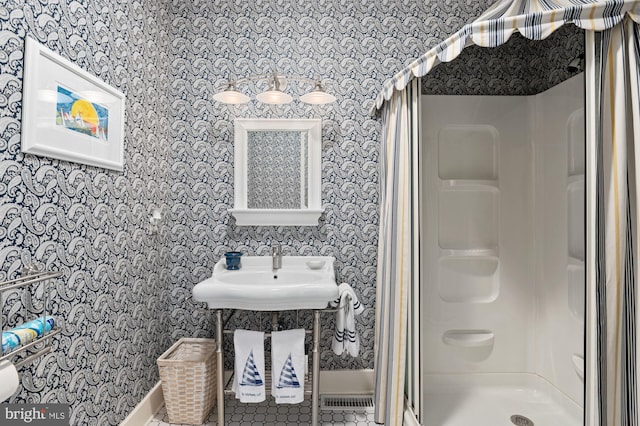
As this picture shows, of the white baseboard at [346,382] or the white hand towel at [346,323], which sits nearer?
the white hand towel at [346,323]

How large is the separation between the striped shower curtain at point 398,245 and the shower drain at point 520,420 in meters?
0.71

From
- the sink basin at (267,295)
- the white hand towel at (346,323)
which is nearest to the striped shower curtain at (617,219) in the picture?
the sink basin at (267,295)

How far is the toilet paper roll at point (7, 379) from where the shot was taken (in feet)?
3.19

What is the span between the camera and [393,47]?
2.42 m

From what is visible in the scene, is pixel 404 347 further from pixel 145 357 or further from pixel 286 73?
pixel 286 73

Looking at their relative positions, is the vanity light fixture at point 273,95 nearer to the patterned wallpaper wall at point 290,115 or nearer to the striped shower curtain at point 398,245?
the patterned wallpaper wall at point 290,115

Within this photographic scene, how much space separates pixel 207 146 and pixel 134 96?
1.75 feet

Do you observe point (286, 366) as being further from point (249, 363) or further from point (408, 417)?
point (408, 417)

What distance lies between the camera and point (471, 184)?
242 cm

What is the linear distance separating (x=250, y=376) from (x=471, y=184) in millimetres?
1729

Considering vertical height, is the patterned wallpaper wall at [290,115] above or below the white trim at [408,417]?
above

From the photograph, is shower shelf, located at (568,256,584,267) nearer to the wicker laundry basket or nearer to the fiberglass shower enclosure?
the fiberglass shower enclosure

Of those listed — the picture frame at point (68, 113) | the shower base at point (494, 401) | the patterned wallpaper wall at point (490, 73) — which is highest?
the patterned wallpaper wall at point (490, 73)

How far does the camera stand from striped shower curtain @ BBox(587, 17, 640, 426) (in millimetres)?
985
